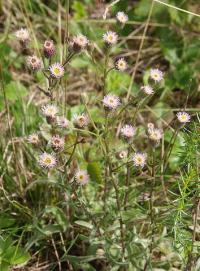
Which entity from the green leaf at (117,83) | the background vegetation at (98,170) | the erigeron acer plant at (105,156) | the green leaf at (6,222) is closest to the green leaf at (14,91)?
the background vegetation at (98,170)

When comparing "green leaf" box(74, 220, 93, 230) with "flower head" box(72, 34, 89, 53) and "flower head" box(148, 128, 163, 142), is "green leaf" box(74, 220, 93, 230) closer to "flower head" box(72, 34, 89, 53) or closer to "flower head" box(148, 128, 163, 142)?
"flower head" box(148, 128, 163, 142)

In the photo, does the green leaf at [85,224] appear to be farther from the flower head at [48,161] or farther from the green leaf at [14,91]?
the green leaf at [14,91]

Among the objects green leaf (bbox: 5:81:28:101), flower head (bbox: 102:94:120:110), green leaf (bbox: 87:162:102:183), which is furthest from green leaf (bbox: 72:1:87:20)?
flower head (bbox: 102:94:120:110)

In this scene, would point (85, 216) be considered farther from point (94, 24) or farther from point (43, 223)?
point (94, 24)

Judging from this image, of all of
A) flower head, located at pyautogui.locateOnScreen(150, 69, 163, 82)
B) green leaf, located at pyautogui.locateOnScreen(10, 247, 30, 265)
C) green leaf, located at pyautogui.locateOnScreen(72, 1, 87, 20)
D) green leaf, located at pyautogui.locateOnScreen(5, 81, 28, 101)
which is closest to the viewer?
flower head, located at pyautogui.locateOnScreen(150, 69, 163, 82)

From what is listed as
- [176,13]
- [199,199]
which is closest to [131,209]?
[199,199]

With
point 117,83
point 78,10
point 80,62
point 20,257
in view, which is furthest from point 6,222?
point 78,10

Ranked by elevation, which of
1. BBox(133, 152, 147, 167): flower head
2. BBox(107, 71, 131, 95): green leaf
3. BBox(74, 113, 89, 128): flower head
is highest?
BBox(107, 71, 131, 95): green leaf

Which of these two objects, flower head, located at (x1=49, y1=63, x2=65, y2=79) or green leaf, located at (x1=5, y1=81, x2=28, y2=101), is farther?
green leaf, located at (x1=5, y1=81, x2=28, y2=101)
